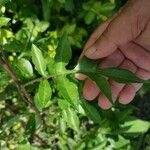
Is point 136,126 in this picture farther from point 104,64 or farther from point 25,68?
point 25,68

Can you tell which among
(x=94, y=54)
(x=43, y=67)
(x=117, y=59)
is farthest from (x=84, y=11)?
(x=43, y=67)

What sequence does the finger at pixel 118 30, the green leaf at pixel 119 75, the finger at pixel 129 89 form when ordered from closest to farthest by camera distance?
the green leaf at pixel 119 75 < the finger at pixel 118 30 < the finger at pixel 129 89

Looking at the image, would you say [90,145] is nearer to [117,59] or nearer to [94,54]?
[117,59]

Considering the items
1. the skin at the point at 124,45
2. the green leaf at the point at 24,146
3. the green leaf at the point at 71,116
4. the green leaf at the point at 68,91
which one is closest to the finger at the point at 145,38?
the skin at the point at 124,45

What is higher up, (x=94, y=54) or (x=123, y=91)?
(x=94, y=54)

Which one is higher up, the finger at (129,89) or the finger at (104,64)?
the finger at (104,64)

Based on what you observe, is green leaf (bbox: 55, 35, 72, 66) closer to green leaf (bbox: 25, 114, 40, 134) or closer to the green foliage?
the green foliage

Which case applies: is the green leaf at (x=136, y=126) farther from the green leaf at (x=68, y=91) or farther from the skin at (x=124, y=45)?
the green leaf at (x=68, y=91)
